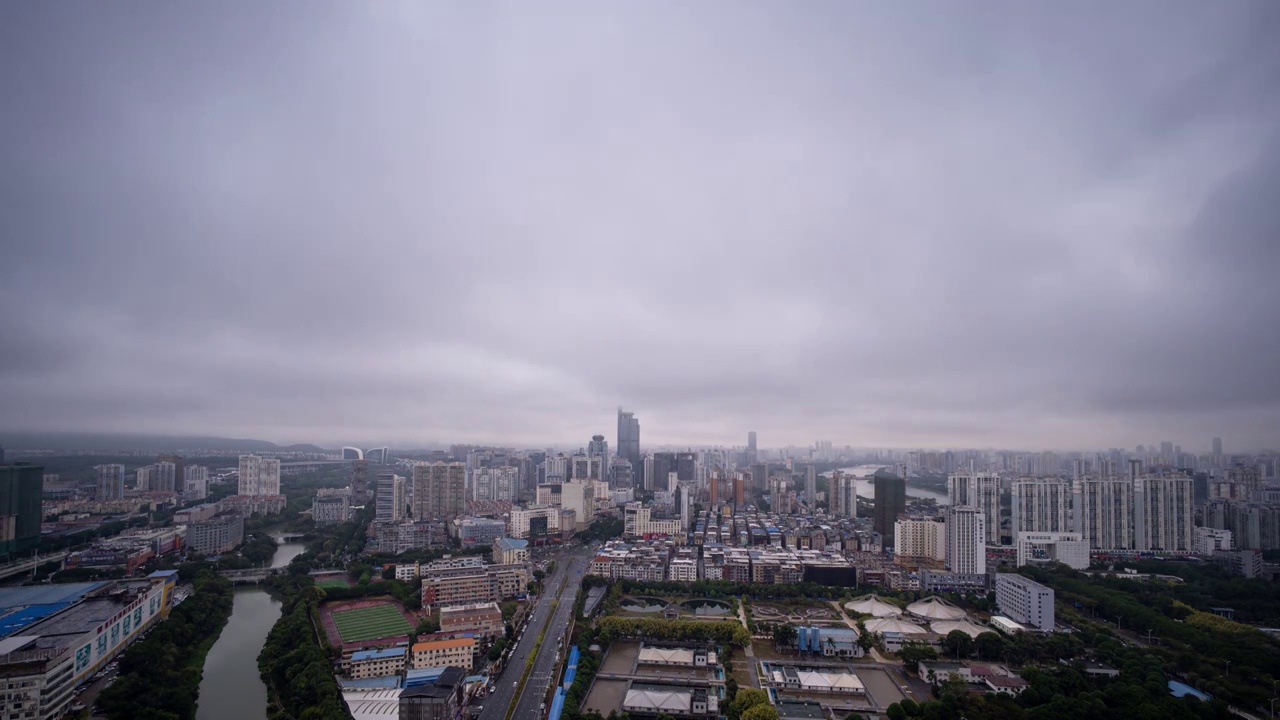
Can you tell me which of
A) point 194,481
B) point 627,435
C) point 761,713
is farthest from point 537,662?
point 627,435

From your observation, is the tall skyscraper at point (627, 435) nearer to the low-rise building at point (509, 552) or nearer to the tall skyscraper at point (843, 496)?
the tall skyscraper at point (843, 496)

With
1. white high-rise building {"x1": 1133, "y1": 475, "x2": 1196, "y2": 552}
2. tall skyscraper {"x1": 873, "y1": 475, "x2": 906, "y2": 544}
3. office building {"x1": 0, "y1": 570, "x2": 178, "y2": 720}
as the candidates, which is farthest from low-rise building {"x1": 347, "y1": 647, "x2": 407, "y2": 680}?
white high-rise building {"x1": 1133, "y1": 475, "x2": 1196, "y2": 552}

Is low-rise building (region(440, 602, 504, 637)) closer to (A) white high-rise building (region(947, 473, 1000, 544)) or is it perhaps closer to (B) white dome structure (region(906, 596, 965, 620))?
(B) white dome structure (region(906, 596, 965, 620))

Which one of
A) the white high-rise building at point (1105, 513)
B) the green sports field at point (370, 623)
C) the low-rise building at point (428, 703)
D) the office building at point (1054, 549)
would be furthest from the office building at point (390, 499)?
the white high-rise building at point (1105, 513)

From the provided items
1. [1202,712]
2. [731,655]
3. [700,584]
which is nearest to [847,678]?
[731,655]

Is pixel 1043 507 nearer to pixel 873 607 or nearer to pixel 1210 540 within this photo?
pixel 1210 540

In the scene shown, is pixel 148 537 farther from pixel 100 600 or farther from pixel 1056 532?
pixel 1056 532
